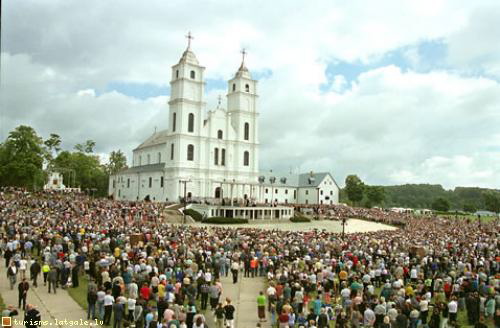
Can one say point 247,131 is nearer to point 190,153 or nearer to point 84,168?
point 190,153

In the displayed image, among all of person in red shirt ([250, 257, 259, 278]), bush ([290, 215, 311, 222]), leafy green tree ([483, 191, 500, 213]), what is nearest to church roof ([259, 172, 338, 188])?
bush ([290, 215, 311, 222])

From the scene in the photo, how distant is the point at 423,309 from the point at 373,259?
26.1 feet

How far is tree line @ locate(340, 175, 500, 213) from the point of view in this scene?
85.8 metres

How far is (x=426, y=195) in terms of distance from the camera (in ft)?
472

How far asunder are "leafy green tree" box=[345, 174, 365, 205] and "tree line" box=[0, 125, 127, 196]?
1830 inches

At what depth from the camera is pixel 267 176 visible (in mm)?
77125

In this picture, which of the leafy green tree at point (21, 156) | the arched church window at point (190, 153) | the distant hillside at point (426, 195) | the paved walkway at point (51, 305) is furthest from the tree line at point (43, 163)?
the distant hillside at point (426, 195)

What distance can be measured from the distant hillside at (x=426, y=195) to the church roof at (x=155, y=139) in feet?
234

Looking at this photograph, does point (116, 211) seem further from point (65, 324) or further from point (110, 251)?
point (65, 324)

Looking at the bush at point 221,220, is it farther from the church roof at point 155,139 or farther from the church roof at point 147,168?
the church roof at point 155,139

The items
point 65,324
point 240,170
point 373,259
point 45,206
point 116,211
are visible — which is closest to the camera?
point 65,324

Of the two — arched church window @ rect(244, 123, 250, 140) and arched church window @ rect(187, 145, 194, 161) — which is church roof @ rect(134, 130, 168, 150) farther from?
arched church window @ rect(244, 123, 250, 140)

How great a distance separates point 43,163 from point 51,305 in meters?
49.3

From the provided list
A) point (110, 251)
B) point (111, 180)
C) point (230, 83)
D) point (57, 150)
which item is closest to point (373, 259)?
point (110, 251)
